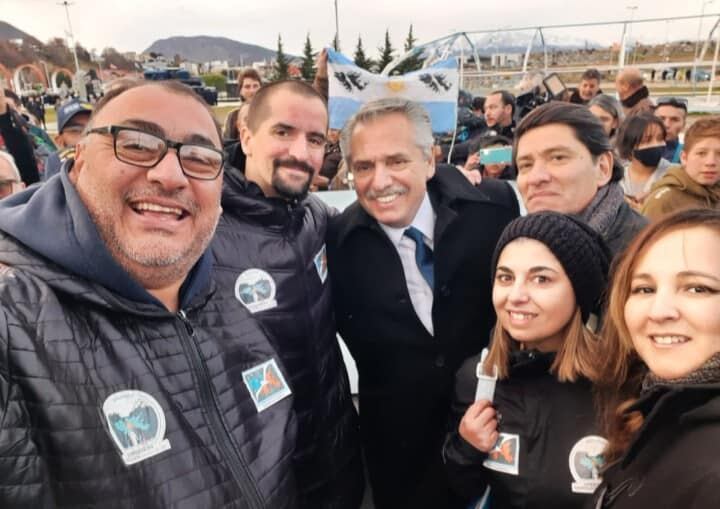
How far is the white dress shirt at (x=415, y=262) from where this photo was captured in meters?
2.07

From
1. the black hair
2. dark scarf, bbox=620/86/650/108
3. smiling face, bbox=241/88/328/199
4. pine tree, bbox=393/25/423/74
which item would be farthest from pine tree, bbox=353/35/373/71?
smiling face, bbox=241/88/328/199

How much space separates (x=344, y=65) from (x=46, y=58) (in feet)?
202

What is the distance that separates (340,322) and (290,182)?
71 cm

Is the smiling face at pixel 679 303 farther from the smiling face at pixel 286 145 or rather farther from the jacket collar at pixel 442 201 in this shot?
the smiling face at pixel 286 145

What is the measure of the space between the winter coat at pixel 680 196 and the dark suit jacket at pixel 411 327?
140cm

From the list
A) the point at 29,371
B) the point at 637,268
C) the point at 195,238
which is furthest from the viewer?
the point at 195,238

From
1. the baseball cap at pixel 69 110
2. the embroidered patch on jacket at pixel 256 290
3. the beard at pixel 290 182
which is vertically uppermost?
the baseball cap at pixel 69 110

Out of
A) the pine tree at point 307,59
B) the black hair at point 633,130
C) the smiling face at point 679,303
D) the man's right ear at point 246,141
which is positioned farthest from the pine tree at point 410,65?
the pine tree at point 307,59

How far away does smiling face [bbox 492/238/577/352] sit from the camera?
1.54 meters

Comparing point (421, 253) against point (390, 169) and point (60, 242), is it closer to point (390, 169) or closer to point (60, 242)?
point (390, 169)

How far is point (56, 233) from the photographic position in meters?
1.10

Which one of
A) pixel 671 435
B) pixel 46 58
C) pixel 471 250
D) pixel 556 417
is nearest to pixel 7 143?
pixel 471 250

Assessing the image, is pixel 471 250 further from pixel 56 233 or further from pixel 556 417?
pixel 56 233

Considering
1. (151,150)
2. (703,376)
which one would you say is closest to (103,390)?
(151,150)
